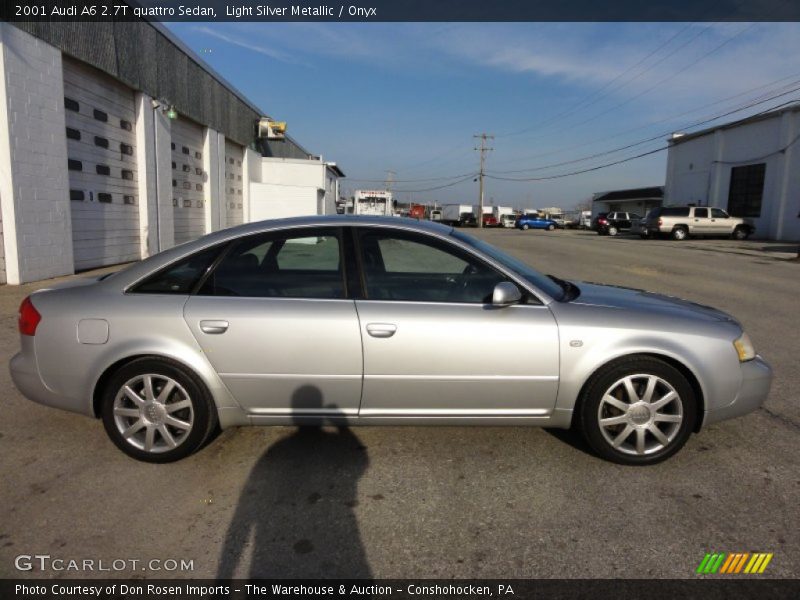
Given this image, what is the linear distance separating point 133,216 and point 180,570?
1296cm

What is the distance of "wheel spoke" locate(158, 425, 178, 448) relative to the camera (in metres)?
3.28

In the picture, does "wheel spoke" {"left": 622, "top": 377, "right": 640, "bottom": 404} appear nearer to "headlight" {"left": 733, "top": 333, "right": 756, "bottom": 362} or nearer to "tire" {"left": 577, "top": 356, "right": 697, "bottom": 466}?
"tire" {"left": 577, "top": 356, "right": 697, "bottom": 466}

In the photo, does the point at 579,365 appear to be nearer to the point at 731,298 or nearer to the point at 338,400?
the point at 338,400

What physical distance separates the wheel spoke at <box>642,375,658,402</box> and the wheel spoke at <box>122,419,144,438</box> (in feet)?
9.95

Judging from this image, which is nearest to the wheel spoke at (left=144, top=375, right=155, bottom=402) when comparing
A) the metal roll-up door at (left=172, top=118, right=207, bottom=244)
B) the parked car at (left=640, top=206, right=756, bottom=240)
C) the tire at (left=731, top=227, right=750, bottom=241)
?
the metal roll-up door at (left=172, top=118, right=207, bottom=244)

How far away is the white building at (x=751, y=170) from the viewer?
2917cm

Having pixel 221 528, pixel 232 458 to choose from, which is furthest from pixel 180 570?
pixel 232 458

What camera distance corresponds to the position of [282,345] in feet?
10.6

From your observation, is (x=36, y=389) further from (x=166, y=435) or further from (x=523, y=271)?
(x=523, y=271)

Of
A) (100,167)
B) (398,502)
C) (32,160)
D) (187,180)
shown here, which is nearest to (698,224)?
(187,180)

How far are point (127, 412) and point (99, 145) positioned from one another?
1077 cm

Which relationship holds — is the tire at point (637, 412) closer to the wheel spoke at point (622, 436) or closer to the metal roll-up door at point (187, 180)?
the wheel spoke at point (622, 436)

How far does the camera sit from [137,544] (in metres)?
2.60
